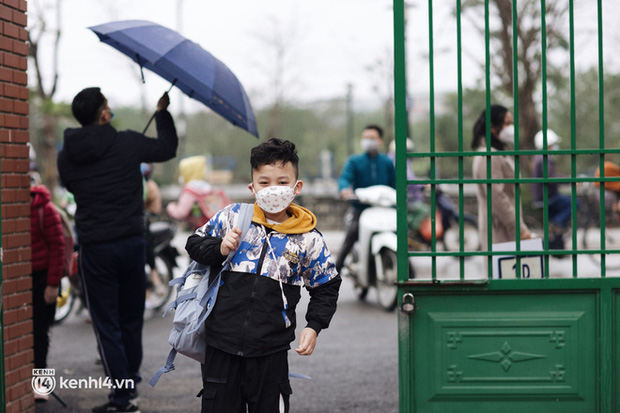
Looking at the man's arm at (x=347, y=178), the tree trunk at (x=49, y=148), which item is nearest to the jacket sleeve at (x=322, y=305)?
the man's arm at (x=347, y=178)

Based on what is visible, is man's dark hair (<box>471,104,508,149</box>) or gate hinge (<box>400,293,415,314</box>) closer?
gate hinge (<box>400,293,415,314</box>)

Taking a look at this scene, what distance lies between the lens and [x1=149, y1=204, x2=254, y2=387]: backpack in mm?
3303

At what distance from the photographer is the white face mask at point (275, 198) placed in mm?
3229

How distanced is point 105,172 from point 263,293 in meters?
2.04

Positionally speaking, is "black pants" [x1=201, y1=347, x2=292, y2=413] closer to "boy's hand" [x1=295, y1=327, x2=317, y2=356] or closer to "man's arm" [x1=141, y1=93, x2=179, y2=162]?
"boy's hand" [x1=295, y1=327, x2=317, y2=356]

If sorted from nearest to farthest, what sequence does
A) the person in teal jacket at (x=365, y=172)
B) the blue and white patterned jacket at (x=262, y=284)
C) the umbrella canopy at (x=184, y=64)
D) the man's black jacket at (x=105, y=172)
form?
the blue and white patterned jacket at (x=262, y=284) → the umbrella canopy at (x=184, y=64) → the man's black jacket at (x=105, y=172) → the person in teal jacket at (x=365, y=172)

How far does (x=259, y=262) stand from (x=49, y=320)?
264 centimetres

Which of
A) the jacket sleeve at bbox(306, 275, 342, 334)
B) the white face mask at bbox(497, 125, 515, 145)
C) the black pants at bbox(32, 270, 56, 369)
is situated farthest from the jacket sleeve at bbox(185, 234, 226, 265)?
the white face mask at bbox(497, 125, 515, 145)

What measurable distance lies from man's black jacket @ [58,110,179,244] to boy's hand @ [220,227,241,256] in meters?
1.92

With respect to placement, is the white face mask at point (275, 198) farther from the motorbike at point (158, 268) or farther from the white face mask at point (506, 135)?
the motorbike at point (158, 268)

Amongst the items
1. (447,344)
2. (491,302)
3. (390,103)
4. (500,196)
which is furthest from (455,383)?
(390,103)

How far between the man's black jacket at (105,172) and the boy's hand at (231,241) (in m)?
1.92

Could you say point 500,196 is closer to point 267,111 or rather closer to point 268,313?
point 268,313

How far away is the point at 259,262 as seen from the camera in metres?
3.28
